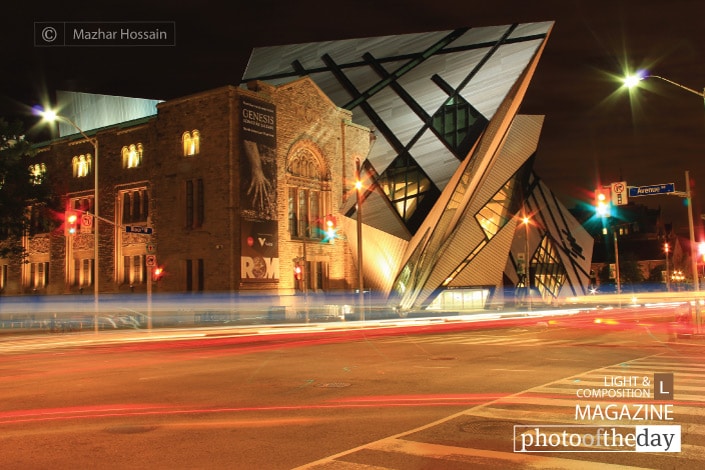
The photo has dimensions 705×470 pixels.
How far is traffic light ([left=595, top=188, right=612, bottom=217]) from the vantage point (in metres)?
26.1

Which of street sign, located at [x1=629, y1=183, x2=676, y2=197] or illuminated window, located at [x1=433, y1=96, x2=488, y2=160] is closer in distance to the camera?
street sign, located at [x1=629, y1=183, x2=676, y2=197]

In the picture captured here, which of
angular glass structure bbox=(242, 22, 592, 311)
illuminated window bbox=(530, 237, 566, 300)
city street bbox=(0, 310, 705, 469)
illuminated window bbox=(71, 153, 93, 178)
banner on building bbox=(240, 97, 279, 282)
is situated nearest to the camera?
city street bbox=(0, 310, 705, 469)

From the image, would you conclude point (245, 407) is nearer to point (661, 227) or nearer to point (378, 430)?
point (378, 430)

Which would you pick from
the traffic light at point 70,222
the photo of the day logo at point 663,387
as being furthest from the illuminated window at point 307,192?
the photo of the day logo at point 663,387

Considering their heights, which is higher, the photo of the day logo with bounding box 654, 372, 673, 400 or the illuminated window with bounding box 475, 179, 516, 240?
the illuminated window with bounding box 475, 179, 516, 240

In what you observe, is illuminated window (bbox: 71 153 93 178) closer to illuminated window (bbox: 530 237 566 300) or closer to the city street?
the city street

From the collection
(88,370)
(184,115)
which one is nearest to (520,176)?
(184,115)

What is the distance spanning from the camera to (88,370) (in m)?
15.9

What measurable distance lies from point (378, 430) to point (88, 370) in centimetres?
995

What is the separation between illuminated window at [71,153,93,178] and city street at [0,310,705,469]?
3361 centimetres

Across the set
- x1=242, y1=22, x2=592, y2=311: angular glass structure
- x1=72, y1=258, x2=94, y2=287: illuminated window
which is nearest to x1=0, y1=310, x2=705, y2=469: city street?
x1=242, y1=22, x2=592, y2=311: angular glass structure

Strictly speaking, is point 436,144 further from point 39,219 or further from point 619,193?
point 39,219

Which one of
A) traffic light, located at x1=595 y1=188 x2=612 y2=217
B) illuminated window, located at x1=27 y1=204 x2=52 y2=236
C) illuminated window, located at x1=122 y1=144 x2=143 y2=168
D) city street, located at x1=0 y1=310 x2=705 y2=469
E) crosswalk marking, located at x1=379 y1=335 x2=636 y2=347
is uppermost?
illuminated window, located at x1=122 y1=144 x2=143 y2=168

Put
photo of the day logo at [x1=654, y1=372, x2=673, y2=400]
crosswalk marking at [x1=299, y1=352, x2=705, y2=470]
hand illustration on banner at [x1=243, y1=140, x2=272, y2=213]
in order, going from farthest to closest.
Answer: hand illustration on banner at [x1=243, y1=140, x2=272, y2=213]
photo of the day logo at [x1=654, y1=372, x2=673, y2=400]
crosswalk marking at [x1=299, y1=352, x2=705, y2=470]
